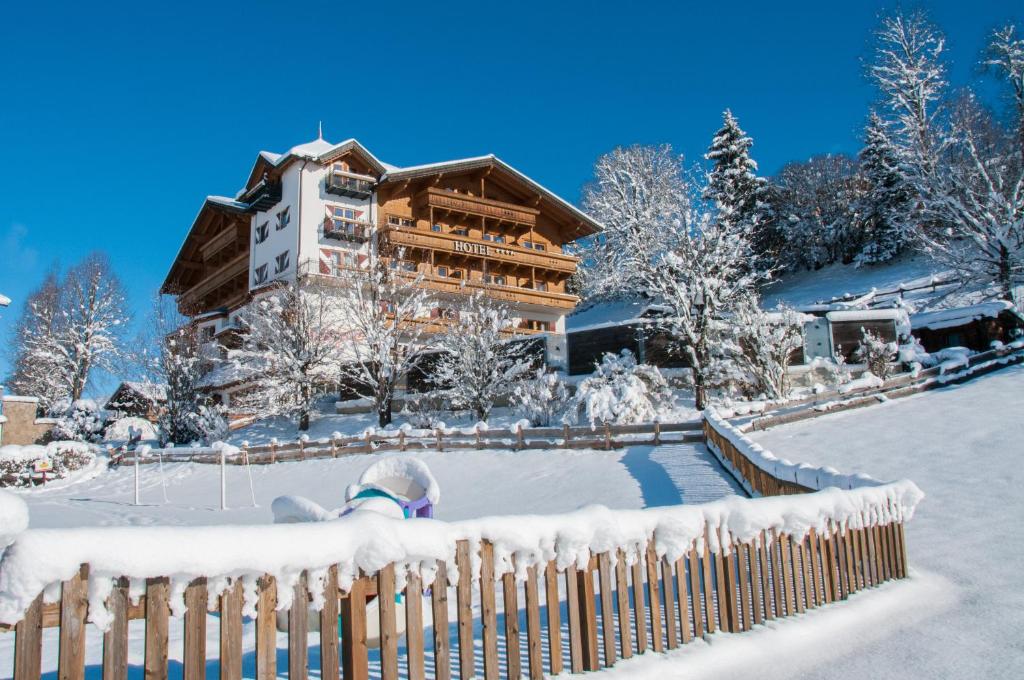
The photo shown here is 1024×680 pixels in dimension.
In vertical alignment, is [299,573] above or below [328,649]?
above

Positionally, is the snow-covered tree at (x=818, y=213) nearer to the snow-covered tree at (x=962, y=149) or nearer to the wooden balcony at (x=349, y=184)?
the snow-covered tree at (x=962, y=149)

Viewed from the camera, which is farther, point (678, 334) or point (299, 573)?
point (678, 334)

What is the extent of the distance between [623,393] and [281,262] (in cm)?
2235

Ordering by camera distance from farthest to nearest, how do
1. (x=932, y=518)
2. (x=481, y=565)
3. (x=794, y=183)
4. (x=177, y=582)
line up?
(x=794, y=183) < (x=932, y=518) < (x=481, y=565) < (x=177, y=582)

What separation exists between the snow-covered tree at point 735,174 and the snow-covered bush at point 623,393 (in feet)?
88.4

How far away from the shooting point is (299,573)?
3.26 metres

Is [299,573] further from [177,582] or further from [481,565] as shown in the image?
[481,565]

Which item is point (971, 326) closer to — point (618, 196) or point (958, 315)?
point (958, 315)

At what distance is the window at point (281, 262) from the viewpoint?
119 ft

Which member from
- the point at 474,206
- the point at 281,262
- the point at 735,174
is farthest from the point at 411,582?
the point at 735,174

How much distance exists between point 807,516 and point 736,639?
53.5 inches

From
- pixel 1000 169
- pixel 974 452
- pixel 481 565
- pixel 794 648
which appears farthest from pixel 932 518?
pixel 1000 169

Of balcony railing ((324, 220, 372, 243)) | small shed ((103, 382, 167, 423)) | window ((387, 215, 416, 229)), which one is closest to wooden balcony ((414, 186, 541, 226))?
window ((387, 215, 416, 229))

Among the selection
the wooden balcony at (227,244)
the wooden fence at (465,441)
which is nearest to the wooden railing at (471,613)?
the wooden fence at (465,441)
